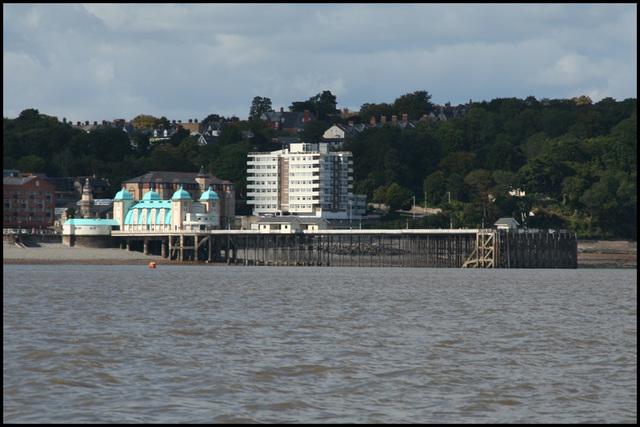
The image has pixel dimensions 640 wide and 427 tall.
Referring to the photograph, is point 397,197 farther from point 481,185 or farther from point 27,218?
point 27,218

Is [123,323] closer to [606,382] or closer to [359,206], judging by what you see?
[606,382]

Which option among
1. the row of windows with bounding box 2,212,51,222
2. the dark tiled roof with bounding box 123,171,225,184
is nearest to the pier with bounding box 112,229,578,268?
the dark tiled roof with bounding box 123,171,225,184

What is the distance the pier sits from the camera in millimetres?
126188

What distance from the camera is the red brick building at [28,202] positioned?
16975cm

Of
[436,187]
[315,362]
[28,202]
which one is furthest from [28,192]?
[315,362]

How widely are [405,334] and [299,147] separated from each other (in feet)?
537

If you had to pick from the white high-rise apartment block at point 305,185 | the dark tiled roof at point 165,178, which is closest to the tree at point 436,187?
the white high-rise apartment block at point 305,185

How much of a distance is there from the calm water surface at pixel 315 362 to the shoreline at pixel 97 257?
86.4 meters

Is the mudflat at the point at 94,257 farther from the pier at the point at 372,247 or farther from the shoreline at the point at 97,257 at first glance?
the pier at the point at 372,247

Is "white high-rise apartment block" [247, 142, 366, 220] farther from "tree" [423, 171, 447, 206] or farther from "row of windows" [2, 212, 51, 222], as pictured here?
"row of windows" [2, 212, 51, 222]

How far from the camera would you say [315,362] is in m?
29.5

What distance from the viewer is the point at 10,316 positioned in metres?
42.2

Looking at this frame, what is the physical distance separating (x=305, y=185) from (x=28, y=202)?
53196 mm

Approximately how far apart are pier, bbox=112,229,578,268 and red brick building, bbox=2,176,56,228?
108ft
